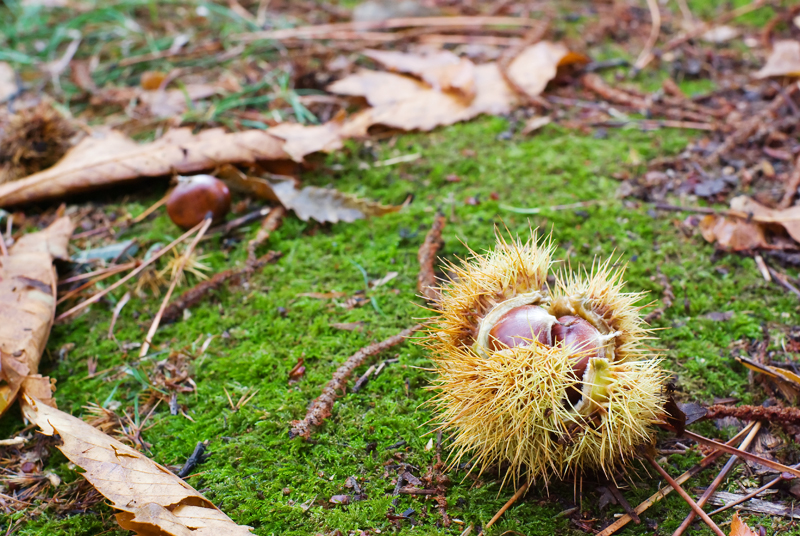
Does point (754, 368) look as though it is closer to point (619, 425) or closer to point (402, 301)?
point (619, 425)

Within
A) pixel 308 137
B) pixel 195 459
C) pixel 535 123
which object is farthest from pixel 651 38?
pixel 195 459

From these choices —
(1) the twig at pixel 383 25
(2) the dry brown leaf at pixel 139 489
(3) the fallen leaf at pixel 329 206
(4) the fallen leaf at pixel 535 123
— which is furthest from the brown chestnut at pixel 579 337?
(1) the twig at pixel 383 25

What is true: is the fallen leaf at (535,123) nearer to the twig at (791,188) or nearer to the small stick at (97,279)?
the twig at (791,188)

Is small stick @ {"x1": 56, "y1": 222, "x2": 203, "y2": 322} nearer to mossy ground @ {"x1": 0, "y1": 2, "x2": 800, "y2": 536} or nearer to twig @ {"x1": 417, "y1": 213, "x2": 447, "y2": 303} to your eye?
mossy ground @ {"x1": 0, "y1": 2, "x2": 800, "y2": 536}

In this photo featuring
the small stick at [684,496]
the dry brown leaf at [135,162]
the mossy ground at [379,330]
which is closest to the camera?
the small stick at [684,496]

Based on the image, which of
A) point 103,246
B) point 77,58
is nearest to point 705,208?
point 103,246
